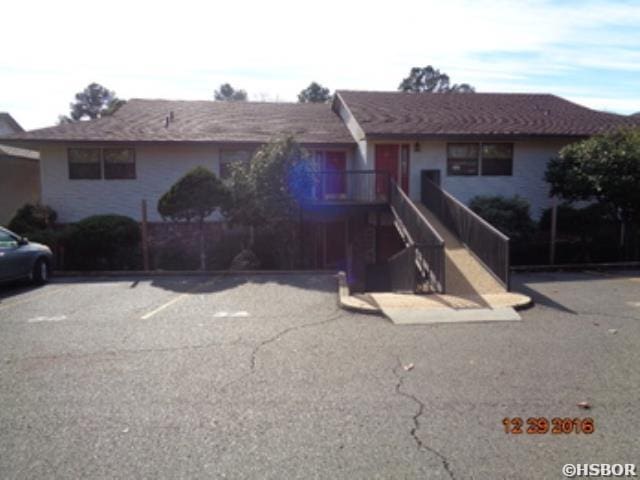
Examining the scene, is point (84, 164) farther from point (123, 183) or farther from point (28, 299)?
point (28, 299)

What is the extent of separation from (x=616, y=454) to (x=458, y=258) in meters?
8.04

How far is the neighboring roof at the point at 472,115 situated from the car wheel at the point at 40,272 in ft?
33.6

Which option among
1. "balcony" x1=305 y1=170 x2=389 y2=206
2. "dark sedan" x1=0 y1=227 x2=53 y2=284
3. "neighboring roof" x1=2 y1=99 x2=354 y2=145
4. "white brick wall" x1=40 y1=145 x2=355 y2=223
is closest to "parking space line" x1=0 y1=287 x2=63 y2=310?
"dark sedan" x1=0 y1=227 x2=53 y2=284

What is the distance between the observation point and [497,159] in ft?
57.7

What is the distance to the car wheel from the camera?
36.4 feet

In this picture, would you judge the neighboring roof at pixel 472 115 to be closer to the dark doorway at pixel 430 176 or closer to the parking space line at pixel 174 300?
the dark doorway at pixel 430 176

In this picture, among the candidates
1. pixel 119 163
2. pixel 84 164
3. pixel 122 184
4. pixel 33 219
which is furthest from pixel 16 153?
pixel 122 184

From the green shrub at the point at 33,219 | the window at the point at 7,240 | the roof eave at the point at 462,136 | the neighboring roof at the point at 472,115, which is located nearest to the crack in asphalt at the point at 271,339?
the window at the point at 7,240

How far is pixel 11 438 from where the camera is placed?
392 centimetres

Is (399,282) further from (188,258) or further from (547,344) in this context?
(188,258)

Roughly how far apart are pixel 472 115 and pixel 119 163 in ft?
44.3

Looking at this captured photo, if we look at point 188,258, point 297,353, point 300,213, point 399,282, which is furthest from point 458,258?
point 188,258

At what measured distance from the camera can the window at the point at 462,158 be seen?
56.8 ft

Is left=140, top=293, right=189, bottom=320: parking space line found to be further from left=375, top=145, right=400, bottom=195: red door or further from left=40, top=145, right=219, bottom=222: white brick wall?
left=375, top=145, right=400, bottom=195: red door
